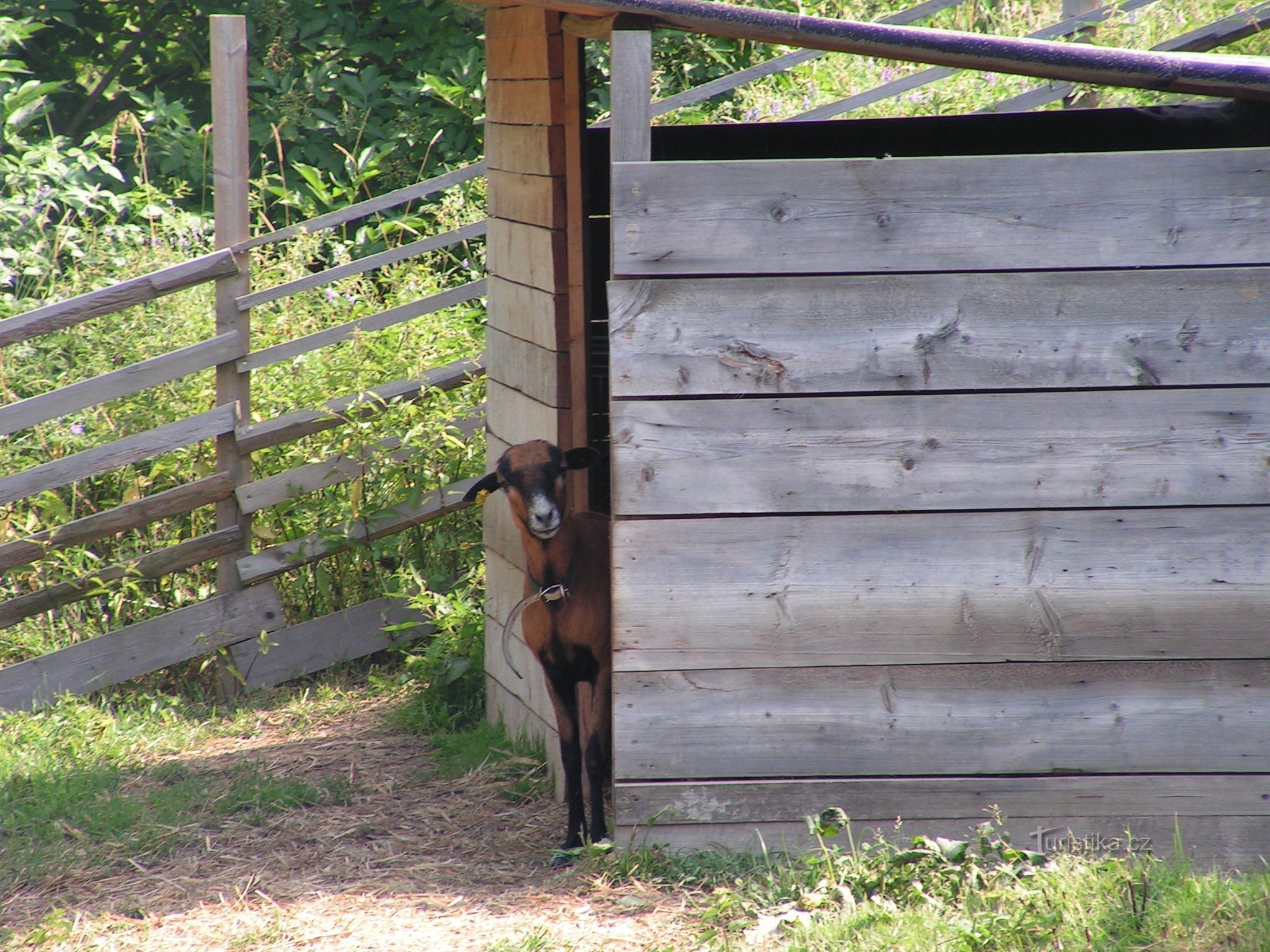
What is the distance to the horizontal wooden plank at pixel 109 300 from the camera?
5031mm

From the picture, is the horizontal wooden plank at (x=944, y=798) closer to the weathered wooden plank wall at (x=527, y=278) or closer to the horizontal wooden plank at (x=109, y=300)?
the weathered wooden plank wall at (x=527, y=278)

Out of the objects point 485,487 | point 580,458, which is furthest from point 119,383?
point 580,458

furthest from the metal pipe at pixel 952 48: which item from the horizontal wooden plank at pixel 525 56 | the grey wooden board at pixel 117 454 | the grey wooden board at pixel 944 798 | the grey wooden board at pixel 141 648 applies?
the grey wooden board at pixel 141 648

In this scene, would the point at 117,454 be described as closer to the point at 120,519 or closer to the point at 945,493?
the point at 120,519

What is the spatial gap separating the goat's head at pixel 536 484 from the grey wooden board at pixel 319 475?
1.90m

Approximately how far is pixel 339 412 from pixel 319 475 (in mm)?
311

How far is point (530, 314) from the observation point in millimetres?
4387

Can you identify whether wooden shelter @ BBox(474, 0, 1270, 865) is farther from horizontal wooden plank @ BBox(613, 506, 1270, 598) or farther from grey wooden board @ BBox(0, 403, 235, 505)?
grey wooden board @ BBox(0, 403, 235, 505)

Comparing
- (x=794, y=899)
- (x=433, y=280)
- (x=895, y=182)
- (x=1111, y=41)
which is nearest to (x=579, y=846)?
(x=794, y=899)

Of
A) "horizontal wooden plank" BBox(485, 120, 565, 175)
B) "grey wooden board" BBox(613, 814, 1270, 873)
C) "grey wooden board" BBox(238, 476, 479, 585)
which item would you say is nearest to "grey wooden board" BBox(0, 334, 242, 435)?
"grey wooden board" BBox(238, 476, 479, 585)

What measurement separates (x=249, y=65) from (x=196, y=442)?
4119mm

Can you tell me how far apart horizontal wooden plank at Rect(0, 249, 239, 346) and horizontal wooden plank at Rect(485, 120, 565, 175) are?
141 cm

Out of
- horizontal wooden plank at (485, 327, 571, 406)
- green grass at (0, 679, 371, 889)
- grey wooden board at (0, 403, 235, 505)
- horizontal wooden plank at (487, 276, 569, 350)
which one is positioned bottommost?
green grass at (0, 679, 371, 889)

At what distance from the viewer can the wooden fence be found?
517 centimetres
